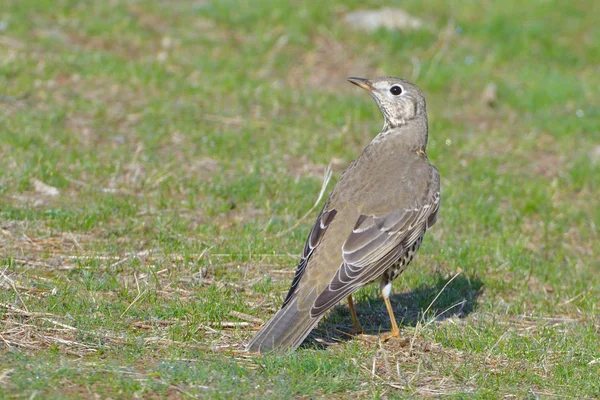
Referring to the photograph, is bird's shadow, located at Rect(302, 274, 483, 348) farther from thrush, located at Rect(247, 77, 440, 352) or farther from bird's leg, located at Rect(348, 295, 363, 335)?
thrush, located at Rect(247, 77, 440, 352)

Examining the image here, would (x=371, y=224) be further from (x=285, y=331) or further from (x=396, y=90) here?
(x=396, y=90)

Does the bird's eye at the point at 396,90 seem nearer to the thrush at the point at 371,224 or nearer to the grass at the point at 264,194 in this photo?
the thrush at the point at 371,224

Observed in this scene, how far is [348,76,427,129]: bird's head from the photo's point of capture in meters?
7.76

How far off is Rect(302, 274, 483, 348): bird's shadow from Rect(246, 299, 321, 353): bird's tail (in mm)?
587

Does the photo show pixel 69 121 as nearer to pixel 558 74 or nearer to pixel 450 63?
pixel 450 63

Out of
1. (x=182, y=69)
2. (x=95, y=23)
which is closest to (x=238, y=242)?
(x=182, y=69)

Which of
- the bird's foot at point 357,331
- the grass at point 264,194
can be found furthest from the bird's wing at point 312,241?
the bird's foot at point 357,331

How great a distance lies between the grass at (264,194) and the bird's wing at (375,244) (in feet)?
1.50

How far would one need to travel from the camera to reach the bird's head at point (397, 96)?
25.5 feet

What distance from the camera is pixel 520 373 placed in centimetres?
634

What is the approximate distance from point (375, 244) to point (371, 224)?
18 centimetres

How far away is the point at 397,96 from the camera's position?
307 inches

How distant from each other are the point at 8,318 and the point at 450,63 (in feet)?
30.3

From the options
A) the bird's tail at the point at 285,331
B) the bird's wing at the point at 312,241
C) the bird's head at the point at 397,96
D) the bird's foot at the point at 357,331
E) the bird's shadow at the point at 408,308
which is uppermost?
the bird's head at the point at 397,96
